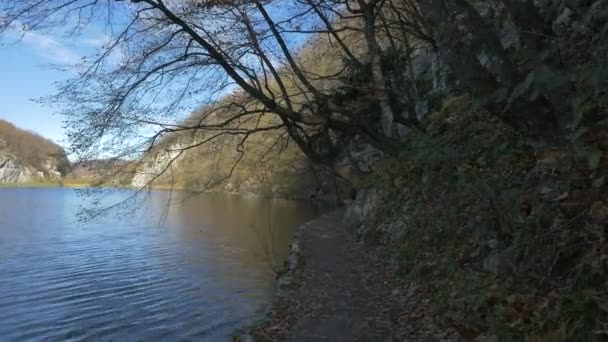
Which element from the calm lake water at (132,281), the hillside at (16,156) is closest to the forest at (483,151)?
Answer: the calm lake water at (132,281)

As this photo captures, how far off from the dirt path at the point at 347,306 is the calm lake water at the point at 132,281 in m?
1.37

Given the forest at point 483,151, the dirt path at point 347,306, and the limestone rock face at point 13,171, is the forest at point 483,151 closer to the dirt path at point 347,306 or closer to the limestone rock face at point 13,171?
the dirt path at point 347,306

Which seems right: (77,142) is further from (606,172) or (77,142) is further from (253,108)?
(606,172)

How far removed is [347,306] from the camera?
701 cm

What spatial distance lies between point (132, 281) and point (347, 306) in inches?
335

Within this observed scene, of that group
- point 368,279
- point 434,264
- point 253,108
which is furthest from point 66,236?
point 434,264

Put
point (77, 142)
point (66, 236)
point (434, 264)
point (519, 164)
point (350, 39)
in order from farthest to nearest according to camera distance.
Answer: point (66, 236)
point (350, 39)
point (77, 142)
point (434, 264)
point (519, 164)

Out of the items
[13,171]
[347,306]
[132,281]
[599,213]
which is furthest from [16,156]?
[599,213]

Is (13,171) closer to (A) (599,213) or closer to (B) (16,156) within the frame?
(B) (16,156)

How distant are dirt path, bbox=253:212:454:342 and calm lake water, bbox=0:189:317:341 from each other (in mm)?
1371

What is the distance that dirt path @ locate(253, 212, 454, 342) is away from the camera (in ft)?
19.1

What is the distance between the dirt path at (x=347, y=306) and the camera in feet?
19.1

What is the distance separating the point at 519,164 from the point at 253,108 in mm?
8929

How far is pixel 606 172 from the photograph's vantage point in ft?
13.7
